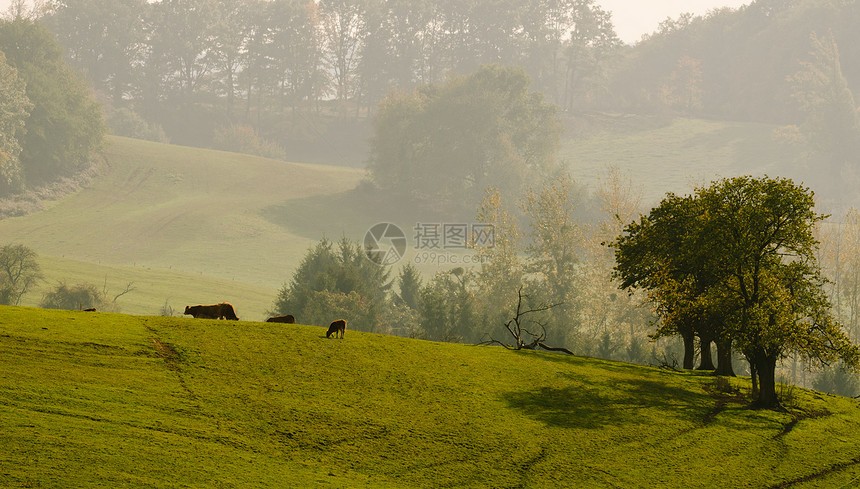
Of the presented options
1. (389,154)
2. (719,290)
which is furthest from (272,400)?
(389,154)

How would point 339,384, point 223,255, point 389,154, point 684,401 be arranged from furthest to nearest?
point 389,154
point 223,255
point 684,401
point 339,384

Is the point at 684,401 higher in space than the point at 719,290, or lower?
lower

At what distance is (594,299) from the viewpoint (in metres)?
95.5

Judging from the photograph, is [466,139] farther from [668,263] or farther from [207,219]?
[668,263]

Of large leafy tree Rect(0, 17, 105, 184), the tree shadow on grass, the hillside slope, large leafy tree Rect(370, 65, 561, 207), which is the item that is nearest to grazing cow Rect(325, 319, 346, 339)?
the tree shadow on grass

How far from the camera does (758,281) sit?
28844mm

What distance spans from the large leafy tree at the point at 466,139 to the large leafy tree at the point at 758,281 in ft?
427

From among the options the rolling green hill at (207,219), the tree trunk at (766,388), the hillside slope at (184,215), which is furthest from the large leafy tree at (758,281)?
the hillside slope at (184,215)

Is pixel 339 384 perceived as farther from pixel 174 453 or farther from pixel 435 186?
pixel 435 186

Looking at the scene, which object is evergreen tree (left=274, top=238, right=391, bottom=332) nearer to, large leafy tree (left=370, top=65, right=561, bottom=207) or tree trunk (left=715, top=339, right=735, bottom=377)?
tree trunk (left=715, top=339, right=735, bottom=377)

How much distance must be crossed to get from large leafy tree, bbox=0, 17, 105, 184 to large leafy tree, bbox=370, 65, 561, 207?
59.5 meters

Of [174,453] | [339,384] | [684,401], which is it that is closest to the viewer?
[174,453]

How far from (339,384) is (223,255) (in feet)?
344

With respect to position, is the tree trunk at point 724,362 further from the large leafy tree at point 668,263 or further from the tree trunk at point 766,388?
the tree trunk at point 766,388
